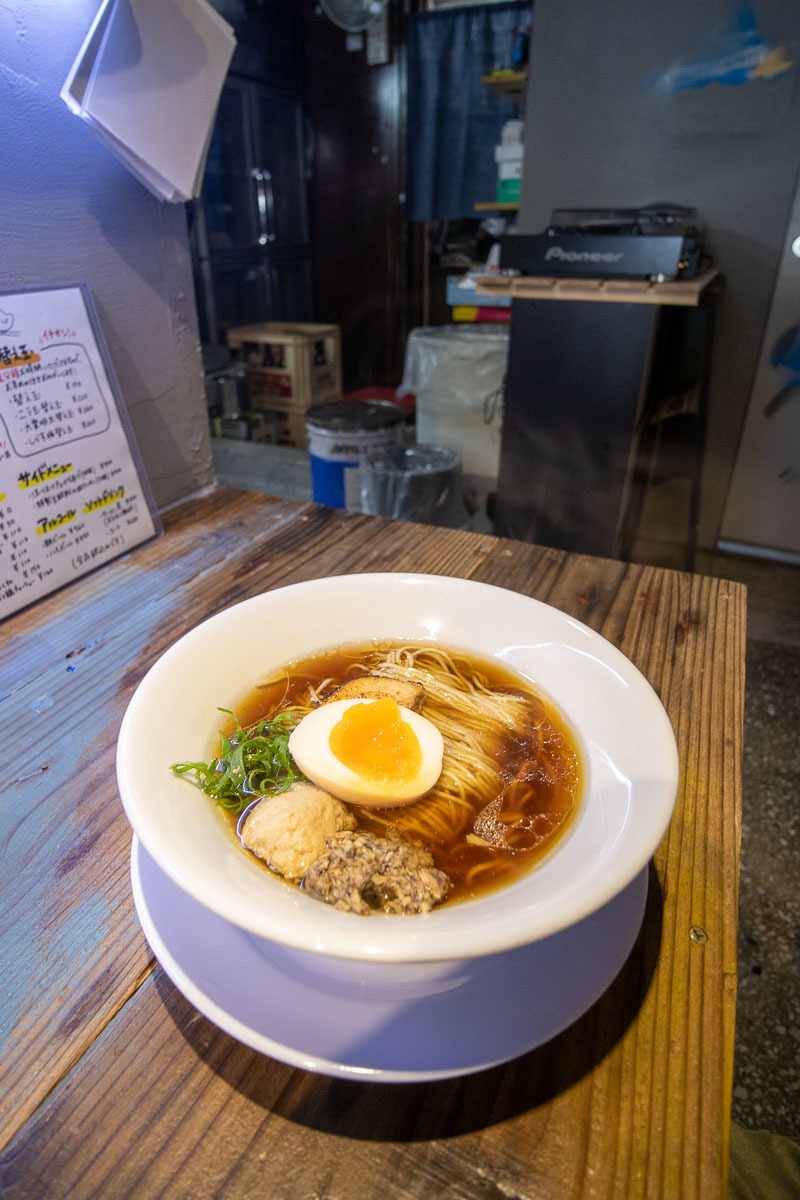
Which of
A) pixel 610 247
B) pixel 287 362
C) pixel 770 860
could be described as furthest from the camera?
pixel 287 362

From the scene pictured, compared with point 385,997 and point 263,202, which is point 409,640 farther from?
point 263,202

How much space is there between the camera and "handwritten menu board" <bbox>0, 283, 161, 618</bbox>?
1.25 meters

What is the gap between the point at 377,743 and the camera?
Result: 902 millimetres

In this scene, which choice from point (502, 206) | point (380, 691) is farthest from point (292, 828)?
point (502, 206)

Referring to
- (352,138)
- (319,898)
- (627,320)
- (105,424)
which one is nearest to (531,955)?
(319,898)

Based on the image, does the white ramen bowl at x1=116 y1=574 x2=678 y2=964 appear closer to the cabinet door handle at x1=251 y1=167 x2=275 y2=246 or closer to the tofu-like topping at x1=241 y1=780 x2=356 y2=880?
the tofu-like topping at x1=241 y1=780 x2=356 y2=880

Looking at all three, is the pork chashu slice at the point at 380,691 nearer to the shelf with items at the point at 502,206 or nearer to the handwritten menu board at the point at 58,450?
the handwritten menu board at the point at 58,450

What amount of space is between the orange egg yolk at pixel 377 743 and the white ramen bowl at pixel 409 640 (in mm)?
149

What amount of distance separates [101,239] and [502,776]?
1314mm

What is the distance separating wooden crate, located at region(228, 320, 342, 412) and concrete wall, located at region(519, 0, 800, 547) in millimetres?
2485

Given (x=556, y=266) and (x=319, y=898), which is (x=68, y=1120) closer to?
(x=319, y=898)

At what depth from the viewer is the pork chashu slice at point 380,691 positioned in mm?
966

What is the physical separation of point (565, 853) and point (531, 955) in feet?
0.32

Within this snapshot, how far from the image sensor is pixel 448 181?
5816 millimetres
